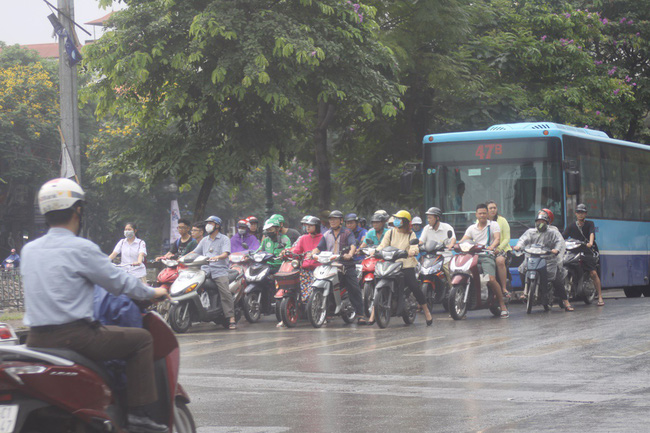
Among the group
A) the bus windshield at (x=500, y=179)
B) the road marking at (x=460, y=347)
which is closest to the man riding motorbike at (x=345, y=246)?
the bus windshield at (x=500, y=179)

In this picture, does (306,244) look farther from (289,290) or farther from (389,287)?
(389,287)

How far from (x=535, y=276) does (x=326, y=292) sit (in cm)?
359

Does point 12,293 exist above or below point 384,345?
above

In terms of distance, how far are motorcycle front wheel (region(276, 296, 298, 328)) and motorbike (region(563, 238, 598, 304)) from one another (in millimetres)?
5118

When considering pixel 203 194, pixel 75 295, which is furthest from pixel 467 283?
pixel 75 295

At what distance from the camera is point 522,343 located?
12.5m

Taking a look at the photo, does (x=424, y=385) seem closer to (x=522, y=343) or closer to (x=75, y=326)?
(x=522, y=343)

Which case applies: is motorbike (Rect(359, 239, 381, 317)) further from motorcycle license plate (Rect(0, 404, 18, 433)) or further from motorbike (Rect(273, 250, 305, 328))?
motorcycle license plate (Rect(0, 404, 18, 433))

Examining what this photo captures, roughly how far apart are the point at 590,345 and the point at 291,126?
494 inches

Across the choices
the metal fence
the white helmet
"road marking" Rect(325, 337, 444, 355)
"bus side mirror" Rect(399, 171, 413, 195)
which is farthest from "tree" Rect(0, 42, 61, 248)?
the white helmet

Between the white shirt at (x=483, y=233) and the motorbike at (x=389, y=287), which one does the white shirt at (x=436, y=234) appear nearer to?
the white shirt at (x=483, y=233)

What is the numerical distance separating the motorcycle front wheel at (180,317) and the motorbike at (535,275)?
220 inches

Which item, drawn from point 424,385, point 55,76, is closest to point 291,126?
point 424,385

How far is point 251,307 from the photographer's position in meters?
18.0
